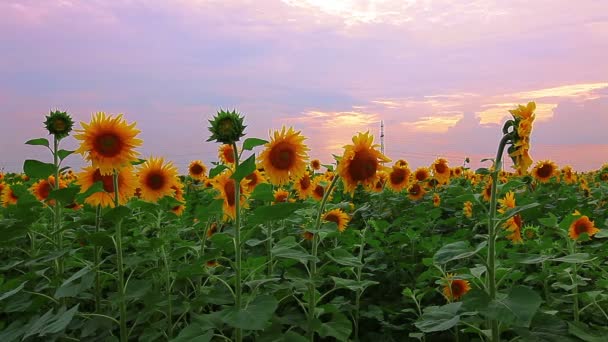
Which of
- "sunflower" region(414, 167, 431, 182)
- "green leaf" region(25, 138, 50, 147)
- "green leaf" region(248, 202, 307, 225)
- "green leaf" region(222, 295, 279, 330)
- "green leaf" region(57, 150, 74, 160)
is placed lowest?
"green leaf" region(222, 295, 279, 330)

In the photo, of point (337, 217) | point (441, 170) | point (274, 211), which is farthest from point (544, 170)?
Result: point (274, 211)

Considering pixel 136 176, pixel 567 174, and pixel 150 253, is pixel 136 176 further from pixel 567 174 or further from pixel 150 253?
pixel 567 174

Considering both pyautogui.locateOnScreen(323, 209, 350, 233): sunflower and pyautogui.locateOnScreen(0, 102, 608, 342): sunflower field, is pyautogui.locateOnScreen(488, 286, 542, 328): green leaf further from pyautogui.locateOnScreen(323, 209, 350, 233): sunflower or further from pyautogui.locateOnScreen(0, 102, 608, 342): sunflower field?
pyautogui.locateOnScreen(323, 209, 350, 233): sunflower

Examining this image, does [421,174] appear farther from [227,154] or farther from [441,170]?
[227,154]

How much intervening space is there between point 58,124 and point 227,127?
5.17 ft

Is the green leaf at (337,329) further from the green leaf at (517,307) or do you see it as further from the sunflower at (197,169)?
the sunflower at (197,169)

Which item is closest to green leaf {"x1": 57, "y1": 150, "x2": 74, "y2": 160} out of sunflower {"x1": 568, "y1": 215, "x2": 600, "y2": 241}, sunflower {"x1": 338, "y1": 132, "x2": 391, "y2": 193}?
sunflower {"x1": 338, "y1": 132, "x2": 391, "y2": 193}

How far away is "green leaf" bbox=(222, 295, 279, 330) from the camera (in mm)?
2398

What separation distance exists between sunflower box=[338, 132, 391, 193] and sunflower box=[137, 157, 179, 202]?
154 cm

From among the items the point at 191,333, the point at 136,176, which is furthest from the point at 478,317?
the point at 136,176

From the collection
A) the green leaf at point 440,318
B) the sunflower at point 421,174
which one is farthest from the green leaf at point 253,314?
the sunflower at point 421,174

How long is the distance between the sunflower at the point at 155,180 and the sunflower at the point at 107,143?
704 millimetres

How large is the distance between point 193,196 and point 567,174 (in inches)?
317

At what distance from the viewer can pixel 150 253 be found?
3.58 meters
